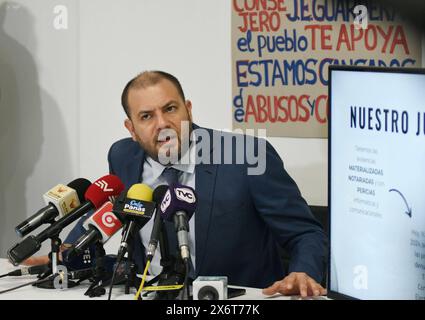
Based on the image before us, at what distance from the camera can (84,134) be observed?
482cm

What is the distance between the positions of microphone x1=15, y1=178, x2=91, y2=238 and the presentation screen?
2.93ft

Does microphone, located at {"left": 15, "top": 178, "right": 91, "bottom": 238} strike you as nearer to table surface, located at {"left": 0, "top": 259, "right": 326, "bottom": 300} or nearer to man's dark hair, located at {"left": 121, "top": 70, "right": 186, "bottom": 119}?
table surface, located at {"left": 0, "top": 259, "right": 326, "bottom": 300}

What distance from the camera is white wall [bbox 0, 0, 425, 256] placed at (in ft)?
14.8

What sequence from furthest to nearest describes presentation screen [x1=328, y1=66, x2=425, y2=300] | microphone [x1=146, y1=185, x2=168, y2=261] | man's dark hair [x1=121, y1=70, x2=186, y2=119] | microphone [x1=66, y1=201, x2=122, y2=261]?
man's dark hair [x1=121, y1=70, x2=186, y2=119]
microphone [x1=66, y1=201, x2=122, y2=261]
microphone [x1=146, y1=185, x2=168, y2=261]
presentation screen [x1=328, y1=66, x2=425, y2=300]

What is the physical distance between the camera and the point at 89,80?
4.77 m

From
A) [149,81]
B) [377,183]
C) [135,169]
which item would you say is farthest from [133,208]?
[149,81]

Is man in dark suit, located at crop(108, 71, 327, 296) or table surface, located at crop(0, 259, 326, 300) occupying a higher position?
man in dark suit, located at crop(108, 71, 327, 296)

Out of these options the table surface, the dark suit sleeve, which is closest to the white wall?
→ the dark suit sleeve

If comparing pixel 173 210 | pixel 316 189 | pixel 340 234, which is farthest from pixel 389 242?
pixel 316 189

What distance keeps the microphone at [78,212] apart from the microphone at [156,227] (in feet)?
0.84

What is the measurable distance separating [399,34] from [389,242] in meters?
Answer: 2.19

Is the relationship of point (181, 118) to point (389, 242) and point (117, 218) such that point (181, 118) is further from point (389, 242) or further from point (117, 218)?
point (389, 242)
